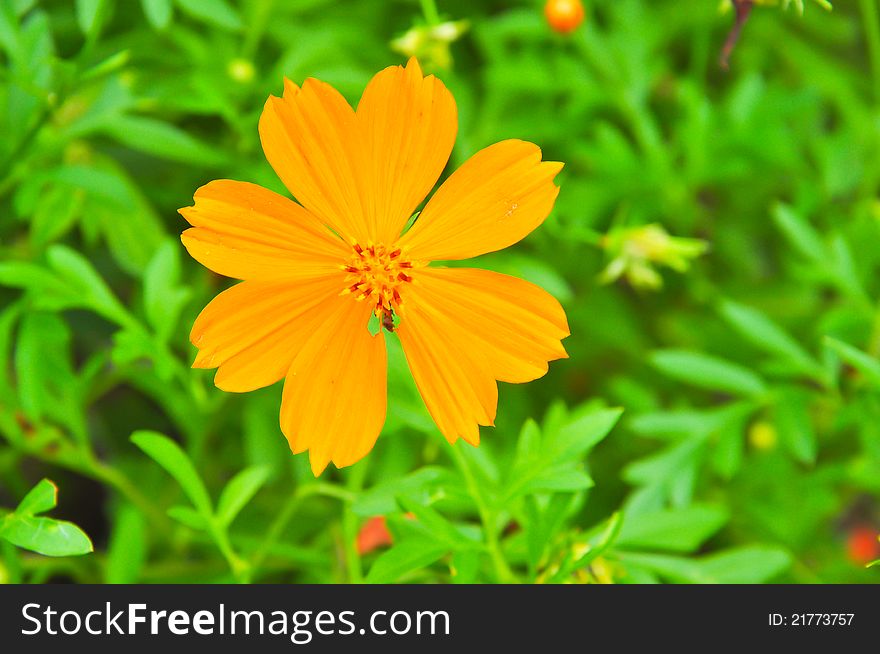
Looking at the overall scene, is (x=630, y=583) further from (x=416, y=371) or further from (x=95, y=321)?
(x=95, y=321)

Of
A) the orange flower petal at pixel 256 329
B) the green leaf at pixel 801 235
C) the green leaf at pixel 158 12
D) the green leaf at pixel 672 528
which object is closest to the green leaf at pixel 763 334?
the green leaf at pixel 801 235

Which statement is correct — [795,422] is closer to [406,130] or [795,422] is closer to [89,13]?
[406,130]

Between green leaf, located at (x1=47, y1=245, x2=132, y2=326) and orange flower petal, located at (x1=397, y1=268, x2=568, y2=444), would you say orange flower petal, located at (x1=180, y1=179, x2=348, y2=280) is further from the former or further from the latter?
green leaf, located at (x1=47, y1=245, x2=132, y2=326)

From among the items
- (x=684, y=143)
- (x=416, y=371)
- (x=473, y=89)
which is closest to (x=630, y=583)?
(x=416, y=371)

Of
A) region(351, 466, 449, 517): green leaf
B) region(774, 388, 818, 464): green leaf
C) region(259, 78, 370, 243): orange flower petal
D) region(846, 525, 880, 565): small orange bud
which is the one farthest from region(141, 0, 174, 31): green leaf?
region(846, 525, 880, 565): small orange bud

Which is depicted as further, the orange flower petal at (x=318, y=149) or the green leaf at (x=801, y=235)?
the green leaf at (x=801, y=235)

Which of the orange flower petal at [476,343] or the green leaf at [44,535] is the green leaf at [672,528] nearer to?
the orange flower petal at [476,343]
